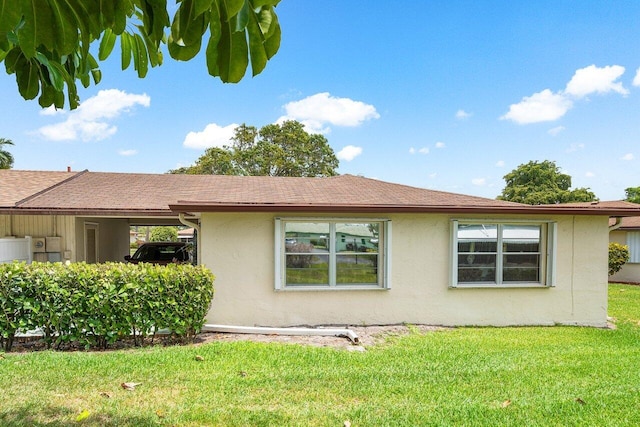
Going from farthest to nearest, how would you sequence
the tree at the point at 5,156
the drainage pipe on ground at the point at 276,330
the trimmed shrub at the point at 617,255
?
the tree at the point at 5,156, the trimmed shrub at the point at 617,255, the drainage pipe on ground at the point at 276,330

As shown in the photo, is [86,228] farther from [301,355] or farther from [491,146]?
[491,146]

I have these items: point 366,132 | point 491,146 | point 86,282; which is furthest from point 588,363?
point 366,132

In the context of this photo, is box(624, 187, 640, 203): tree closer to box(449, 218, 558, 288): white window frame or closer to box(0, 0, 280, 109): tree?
box(449, 218, 558, 288): white window frame

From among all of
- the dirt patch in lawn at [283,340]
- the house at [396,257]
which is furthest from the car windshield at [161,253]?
the dirt patch in lawn at [283,340]

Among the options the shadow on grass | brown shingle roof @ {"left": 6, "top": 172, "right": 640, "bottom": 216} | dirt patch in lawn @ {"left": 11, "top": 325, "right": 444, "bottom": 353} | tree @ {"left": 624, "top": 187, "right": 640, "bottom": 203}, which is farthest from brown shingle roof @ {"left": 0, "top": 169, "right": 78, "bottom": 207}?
tree @ {"left": 624, "top": 187, "right": 640, "bottom": 203}

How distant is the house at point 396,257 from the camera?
7.52 m

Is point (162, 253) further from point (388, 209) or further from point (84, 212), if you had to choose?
point (388, 209)

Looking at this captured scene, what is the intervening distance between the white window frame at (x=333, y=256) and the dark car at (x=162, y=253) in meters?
6.17

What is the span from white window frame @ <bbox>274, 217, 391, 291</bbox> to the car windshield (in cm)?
681

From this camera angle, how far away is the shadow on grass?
3.36 meters

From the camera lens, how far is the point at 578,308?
8.41 metres

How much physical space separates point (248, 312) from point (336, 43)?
1235 cm

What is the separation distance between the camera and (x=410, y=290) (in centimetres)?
795

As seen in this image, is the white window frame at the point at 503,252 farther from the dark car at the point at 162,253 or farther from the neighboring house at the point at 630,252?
the neighboring house at the point at 630,252
